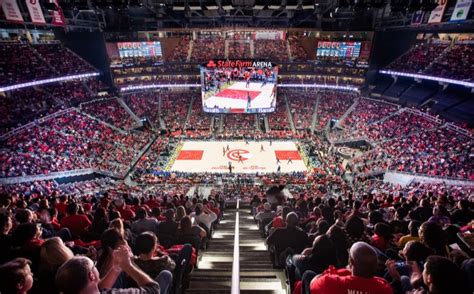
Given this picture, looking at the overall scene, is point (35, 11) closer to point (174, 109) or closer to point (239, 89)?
point (174, 109)

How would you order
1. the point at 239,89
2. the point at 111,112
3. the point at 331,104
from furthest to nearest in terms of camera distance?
the point at 331,104 → the point at 239,89 → the point at 111,112

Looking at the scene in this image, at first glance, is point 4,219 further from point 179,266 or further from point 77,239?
point 179,266

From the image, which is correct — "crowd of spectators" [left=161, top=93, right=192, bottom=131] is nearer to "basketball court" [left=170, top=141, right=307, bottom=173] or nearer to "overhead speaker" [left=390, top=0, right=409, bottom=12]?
"basketball court" [left=170, top=141, right=307, bottom=173]

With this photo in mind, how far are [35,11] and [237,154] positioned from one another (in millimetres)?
27212

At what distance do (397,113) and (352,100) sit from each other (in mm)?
10027

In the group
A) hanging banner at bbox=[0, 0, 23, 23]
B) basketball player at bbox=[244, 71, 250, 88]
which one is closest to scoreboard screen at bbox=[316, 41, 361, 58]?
basketball player at bbox=[244, 71, 250, 88]

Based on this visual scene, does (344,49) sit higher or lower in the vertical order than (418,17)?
lower

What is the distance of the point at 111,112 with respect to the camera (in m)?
39.9

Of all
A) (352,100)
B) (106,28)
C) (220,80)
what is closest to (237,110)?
(220,80)

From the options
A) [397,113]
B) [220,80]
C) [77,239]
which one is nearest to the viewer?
[77,239]

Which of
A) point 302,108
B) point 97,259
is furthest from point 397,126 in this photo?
point 97,259

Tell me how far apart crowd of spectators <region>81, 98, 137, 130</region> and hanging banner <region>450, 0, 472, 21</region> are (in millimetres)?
42743

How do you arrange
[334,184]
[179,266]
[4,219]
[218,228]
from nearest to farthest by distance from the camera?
[179,266] → [4,219] → [218,228] → [334,184]

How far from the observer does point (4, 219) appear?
184 inches
